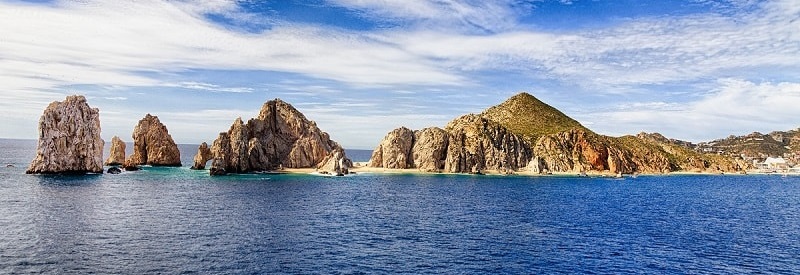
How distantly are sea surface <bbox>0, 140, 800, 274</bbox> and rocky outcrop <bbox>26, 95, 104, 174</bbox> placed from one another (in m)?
26.2

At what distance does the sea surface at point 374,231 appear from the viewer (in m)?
69.6

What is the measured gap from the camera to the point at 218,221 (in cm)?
9938

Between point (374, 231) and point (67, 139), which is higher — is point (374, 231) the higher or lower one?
the lower one

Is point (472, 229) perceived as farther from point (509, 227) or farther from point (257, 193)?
point (257, 193)

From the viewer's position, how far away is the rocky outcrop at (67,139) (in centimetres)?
18562

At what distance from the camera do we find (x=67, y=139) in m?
189

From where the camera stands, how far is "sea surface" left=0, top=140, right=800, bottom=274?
69.6 metres

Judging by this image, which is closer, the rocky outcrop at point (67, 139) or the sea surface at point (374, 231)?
the sea surface at point (374, 231)

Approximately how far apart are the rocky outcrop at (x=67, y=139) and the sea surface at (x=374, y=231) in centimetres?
2616

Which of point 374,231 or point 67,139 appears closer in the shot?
point 374,231

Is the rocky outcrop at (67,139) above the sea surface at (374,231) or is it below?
above

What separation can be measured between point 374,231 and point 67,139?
14745cm

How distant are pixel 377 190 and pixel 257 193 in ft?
118

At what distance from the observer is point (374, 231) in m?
92.4
